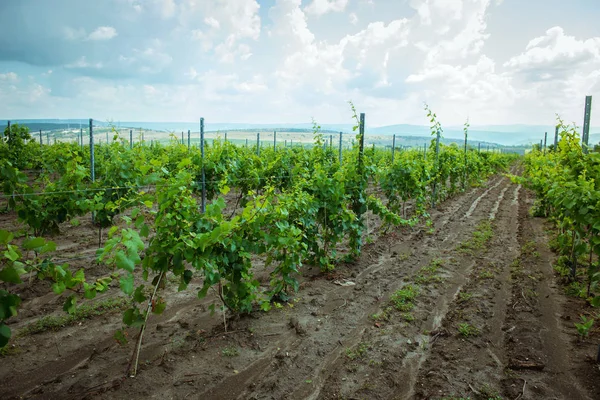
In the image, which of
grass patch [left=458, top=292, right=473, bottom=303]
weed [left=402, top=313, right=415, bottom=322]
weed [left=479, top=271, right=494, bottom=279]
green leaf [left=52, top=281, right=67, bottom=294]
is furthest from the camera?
weed [left=479, top=271, right=494, bottom=279]

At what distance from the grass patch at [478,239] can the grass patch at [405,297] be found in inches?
101

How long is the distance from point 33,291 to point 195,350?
2919 millimetres

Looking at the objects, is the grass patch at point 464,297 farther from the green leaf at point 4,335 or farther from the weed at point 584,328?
the green leaf at point 4,335

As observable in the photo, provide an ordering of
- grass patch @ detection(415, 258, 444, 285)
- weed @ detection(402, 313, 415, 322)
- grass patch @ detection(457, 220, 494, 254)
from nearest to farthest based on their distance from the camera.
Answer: weed @ detection(402, 313, 415, 322), grass patch @ detection(415, 258, 444, 285), grass patch @ detection(457, 220, 494, 254)

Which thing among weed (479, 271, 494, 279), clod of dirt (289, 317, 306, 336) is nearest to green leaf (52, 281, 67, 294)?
clod of dirt (289, 317, 306, 336)

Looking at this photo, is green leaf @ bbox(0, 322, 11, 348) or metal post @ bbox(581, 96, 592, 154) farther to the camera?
metal post @ bbox(581, 96, 592, 154)

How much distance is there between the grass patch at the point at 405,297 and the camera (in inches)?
193

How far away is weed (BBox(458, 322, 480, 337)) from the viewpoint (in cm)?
427

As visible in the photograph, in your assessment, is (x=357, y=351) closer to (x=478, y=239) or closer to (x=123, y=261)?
(x=123, y=261)

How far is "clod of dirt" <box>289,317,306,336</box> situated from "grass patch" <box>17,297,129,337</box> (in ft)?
7.16

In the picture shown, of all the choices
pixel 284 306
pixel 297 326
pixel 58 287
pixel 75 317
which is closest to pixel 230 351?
pixel 297 326

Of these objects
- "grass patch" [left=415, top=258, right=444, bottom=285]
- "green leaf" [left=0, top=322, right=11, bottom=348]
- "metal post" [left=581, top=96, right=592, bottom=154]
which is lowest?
"grass patch" [left=415, top=258, right=444, bottom=285]

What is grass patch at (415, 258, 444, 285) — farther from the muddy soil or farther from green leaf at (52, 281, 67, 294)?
green leaf at (52, 281, 67, 294)

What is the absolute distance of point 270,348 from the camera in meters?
3.94
